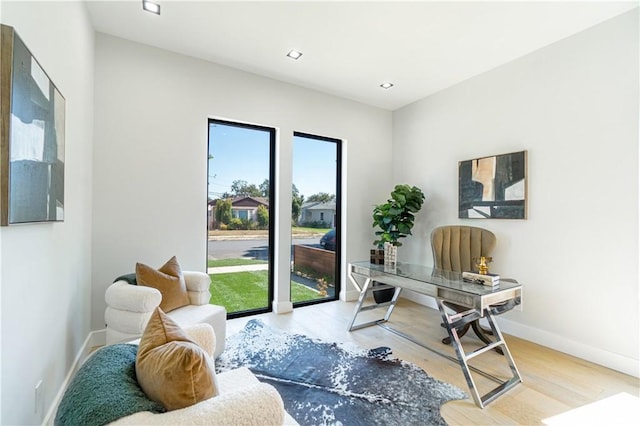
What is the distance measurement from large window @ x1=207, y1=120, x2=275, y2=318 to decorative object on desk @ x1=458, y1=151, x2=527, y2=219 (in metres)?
2.47

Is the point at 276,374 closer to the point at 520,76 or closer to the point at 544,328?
the point at 544,328

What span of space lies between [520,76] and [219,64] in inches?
133

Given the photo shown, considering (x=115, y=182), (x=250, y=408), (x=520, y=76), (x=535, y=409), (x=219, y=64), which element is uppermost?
(x=219, y=64)

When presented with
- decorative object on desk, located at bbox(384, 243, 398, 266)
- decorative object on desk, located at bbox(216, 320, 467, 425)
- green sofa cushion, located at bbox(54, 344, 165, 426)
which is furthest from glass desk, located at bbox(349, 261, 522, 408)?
green sofa cushion, located at bbox(54, 344, 165, 426)

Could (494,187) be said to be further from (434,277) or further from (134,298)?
(134,298)

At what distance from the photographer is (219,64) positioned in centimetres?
346

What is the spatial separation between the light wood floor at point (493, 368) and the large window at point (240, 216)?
0.36 metres

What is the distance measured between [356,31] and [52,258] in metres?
2.96

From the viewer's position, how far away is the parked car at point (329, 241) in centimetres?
441

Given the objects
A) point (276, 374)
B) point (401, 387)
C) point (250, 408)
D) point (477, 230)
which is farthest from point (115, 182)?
point (477, 230)

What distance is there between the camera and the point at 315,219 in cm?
Answer: 432

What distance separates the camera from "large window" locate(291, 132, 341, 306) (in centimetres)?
412

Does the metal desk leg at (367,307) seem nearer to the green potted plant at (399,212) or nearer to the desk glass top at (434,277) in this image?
the desk glass top at (434,277)

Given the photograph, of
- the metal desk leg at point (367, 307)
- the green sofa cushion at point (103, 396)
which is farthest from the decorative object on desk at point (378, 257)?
the green sofa cushion at point (103, 396)
